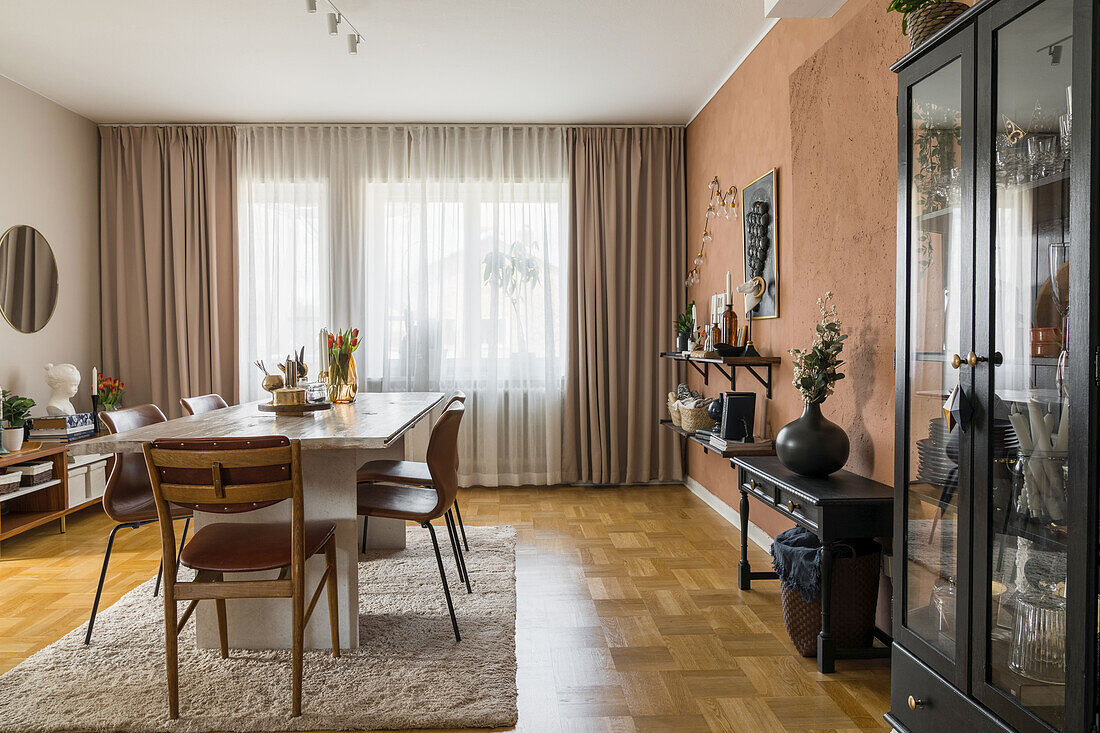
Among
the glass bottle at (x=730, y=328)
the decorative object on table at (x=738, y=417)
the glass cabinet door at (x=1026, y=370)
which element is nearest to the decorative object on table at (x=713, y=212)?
the glass bottle at (x=730, y=328)

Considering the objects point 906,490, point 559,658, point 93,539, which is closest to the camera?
point 906,490

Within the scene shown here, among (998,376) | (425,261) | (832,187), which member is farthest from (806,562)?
(425,261)

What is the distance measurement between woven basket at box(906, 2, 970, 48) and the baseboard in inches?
103

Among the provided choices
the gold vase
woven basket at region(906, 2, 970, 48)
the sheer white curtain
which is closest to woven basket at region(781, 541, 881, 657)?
woven basket at region(906, 2, 970, 48)

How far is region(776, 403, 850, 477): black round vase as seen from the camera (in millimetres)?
2771

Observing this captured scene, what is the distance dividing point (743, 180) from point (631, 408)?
6.55ft

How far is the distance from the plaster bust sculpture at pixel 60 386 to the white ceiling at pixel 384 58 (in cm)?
178

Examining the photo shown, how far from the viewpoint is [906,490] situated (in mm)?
2010

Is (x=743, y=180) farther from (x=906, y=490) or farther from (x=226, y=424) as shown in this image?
(x=226, y=424)

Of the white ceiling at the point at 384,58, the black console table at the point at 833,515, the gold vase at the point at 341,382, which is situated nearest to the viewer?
the black console table at the point at 833,515

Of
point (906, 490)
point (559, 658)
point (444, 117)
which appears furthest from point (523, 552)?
point (444, 117)

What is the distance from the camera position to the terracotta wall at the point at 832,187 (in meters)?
2.76

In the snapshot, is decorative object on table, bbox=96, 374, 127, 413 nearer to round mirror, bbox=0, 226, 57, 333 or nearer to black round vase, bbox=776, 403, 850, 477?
round mirror, bbox=0, 226, 57, 333

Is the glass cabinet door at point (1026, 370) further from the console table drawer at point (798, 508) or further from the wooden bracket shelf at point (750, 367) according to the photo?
the wooden bracket shelf at point (750, 367)
